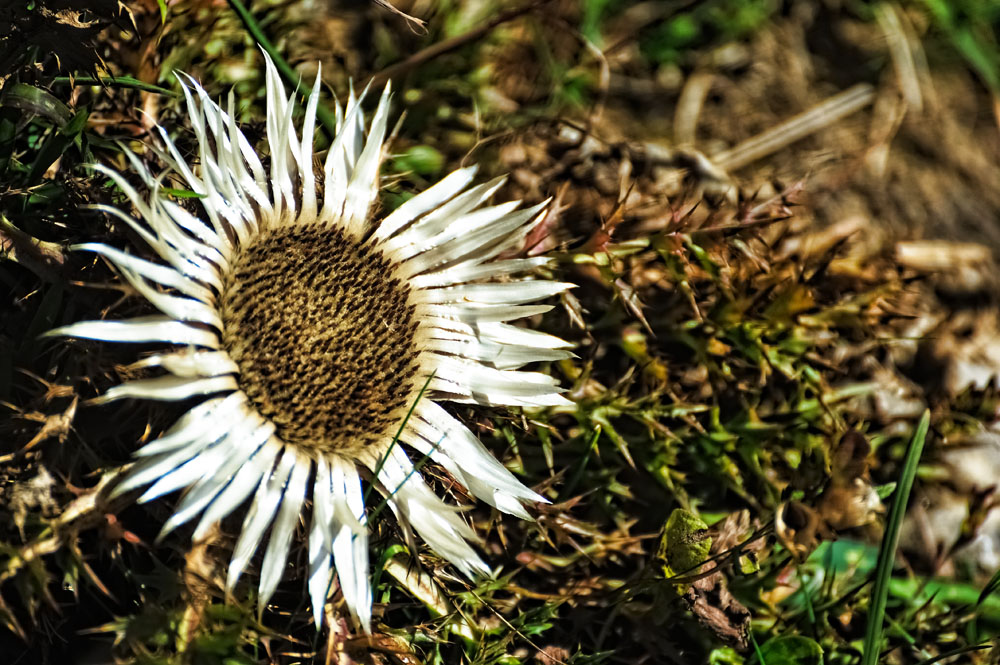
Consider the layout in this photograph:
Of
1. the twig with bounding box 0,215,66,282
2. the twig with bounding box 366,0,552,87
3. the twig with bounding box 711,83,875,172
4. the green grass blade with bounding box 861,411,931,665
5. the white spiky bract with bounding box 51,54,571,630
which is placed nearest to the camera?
the white spiky bract with bounding box 51,54,571,630

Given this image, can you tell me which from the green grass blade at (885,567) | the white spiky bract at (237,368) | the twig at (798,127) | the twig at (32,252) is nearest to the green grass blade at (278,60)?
the white spiky bract at (237,368)

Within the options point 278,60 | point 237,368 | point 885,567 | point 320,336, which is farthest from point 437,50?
point 885,567

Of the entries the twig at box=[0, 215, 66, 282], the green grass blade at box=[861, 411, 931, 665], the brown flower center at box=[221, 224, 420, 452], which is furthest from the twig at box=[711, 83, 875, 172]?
the twig at box=[0, 215, 66, 282]

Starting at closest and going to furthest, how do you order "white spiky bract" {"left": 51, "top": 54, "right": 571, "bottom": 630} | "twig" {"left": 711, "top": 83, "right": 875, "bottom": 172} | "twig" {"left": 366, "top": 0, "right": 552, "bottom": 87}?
"white spiky bract" {"left": 51, "top": 54, "right": 571, "bottom": 630} → "twig" {"left": 366, "top": 0, "right": 552, "bottom": 87} → "twig" {"left": 711, "top": 83, "right": 875, "bottom": 172}

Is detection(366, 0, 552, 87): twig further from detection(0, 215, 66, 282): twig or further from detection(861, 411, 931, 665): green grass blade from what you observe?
detection(861, 411, 931, 665): green grass blade

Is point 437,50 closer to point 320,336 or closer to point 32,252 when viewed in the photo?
point 320,336

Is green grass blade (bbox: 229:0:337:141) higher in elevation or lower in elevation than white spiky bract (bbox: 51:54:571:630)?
higher

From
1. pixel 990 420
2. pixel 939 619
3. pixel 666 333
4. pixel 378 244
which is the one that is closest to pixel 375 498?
pixel 378 244
